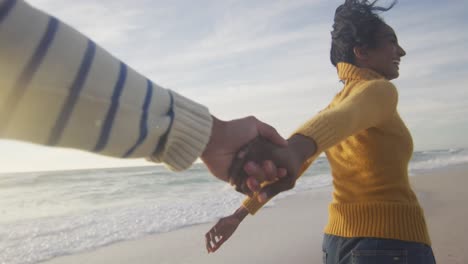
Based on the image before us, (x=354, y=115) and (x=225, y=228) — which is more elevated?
(x=354, y=115)

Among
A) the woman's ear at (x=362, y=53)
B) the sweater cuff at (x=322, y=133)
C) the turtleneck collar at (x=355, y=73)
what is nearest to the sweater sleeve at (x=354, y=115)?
the sweater cuff at (x=322, y=133)

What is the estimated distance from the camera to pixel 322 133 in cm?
150

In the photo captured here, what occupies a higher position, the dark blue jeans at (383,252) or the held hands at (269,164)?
the held hands at (269,164)

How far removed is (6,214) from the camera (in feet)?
29.3

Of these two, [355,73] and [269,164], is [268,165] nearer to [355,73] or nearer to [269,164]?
[269,164]

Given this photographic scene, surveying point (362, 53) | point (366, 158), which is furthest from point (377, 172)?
point (362, 53)

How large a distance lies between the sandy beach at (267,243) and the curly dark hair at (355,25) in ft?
9.63

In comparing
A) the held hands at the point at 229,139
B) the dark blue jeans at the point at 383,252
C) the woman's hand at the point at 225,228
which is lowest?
the woman's hand at the point at 225,228

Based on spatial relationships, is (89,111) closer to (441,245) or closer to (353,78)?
(353,78)

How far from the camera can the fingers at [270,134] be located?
151 cm

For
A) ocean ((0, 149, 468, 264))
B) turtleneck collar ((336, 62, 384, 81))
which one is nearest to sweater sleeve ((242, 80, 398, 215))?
turtleneck collar ((336, 62, 384, 81))

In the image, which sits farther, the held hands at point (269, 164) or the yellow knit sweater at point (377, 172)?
the yellow knit sweater at point (377, 172)

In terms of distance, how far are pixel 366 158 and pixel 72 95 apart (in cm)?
124

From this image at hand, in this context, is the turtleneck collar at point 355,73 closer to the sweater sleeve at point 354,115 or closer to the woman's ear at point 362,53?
the woman's ear at point 362,53
